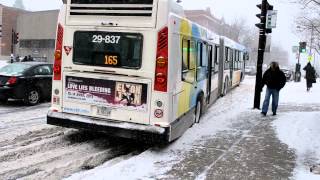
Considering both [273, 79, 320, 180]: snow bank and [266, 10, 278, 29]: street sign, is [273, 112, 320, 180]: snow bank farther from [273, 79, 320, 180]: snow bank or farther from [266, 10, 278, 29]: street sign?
[266, 10, 278, 29]: street sign

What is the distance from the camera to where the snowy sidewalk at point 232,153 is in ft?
23.8

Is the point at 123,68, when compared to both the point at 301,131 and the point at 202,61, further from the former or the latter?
the point at 301,131

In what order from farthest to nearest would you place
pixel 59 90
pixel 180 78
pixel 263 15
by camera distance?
pixel 263 15 → pixel 59 90 → pixel 180 78

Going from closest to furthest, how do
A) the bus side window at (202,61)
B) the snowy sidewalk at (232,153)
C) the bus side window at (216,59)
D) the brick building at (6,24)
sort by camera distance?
1. the snowy sidewalk at (232,153)
2. the bus side window at (202,61)
3. the bus side window at (216,59)
4. the brick building at (6,24)

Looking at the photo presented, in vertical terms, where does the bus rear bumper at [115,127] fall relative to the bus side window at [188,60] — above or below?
below

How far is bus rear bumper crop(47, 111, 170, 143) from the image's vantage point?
8375 millimetres

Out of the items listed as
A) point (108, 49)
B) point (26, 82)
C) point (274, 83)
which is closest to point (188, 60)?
point (108, 49)

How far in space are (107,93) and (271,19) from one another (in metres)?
8.27

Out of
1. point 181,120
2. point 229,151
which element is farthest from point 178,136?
point 229,151

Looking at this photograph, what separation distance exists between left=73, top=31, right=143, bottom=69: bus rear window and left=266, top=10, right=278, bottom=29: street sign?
787 centimetres

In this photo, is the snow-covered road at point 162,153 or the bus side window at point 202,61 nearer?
the snow-covered road at point 162,153

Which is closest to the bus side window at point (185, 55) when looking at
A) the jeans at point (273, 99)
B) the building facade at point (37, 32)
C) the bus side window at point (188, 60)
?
the bus side window at point (188, 60)

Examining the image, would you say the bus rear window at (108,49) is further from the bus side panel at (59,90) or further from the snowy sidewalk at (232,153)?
the snowy sidewalk at (232,153)

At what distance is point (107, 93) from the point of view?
8.74m
